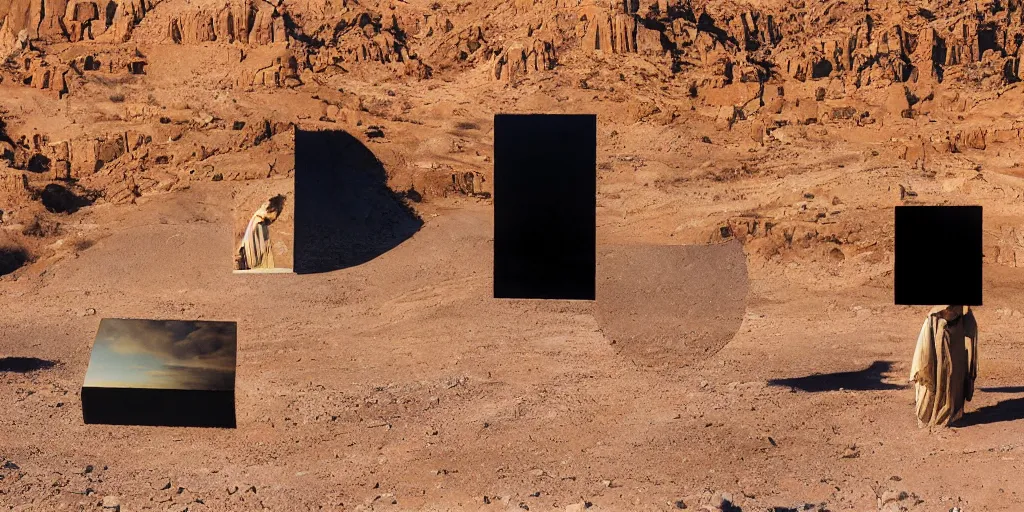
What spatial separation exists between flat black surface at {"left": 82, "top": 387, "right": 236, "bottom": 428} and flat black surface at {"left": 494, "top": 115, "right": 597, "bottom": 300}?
227 centimetres

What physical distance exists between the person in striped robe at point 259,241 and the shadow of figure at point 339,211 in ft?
2.31

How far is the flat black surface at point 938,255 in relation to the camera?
22.5 feet

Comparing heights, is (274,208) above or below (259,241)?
above

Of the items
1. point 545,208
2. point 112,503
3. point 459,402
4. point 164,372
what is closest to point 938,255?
point 545,208

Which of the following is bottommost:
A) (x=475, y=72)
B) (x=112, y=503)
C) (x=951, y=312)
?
(x=112, y=503)

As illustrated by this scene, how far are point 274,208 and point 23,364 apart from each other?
2.44 meters

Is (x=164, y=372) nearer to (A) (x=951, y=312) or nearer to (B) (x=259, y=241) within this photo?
(B) (x=259, y=241)

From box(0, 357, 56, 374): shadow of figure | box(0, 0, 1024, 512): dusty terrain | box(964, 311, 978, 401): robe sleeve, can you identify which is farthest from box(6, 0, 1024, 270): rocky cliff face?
box(964, 311, 978, 401): robe sleeve

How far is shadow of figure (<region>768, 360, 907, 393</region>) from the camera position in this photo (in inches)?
336

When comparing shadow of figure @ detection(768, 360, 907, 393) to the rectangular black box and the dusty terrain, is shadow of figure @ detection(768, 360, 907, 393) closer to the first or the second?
the dusty terrain

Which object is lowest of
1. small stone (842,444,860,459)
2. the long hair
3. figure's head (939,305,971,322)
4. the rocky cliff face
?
small stone (842,444,860,459)

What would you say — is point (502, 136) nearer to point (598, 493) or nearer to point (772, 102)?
point (598, 493)

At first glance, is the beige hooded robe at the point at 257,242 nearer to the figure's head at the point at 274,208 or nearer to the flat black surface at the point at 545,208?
the figure's head at the point at 274,208

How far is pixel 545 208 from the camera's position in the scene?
6742mm
